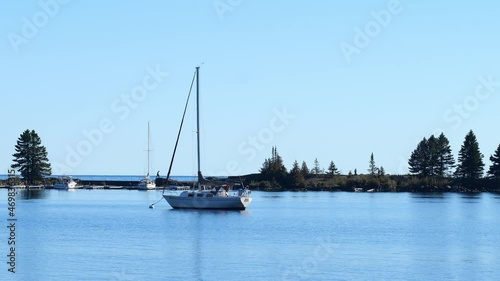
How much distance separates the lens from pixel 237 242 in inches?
2178

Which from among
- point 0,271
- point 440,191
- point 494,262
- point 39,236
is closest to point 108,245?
point 39,236

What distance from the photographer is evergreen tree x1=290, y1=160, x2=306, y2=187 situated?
6294 inches

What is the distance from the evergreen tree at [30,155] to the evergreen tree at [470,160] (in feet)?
242

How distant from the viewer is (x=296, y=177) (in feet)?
525

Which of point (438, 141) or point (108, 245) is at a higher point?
point (438, 141)

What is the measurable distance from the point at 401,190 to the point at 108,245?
112 m

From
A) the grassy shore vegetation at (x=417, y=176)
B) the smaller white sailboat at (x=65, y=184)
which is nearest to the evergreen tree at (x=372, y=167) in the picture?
the grassy shore vegetation at (x=417, y=176)

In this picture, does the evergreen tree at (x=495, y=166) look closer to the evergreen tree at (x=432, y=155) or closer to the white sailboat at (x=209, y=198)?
the evergreen tree at (x=432, y=155)

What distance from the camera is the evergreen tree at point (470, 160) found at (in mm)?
148375

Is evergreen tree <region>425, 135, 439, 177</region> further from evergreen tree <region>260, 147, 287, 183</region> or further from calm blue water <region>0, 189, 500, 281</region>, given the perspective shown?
calm blue water <region>0, 189, 500, 281</region>

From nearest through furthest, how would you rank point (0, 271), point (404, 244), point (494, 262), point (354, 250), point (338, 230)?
point (0, 271)
point (494, 262)
point (354, 250)
point (404, 244)
point (338, 230)

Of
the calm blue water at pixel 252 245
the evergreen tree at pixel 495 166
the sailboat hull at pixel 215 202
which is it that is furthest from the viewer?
the evergreen tree at pixel 495 166

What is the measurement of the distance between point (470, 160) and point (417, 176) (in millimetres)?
12562

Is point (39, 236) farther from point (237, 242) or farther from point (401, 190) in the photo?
point (401, 190)
